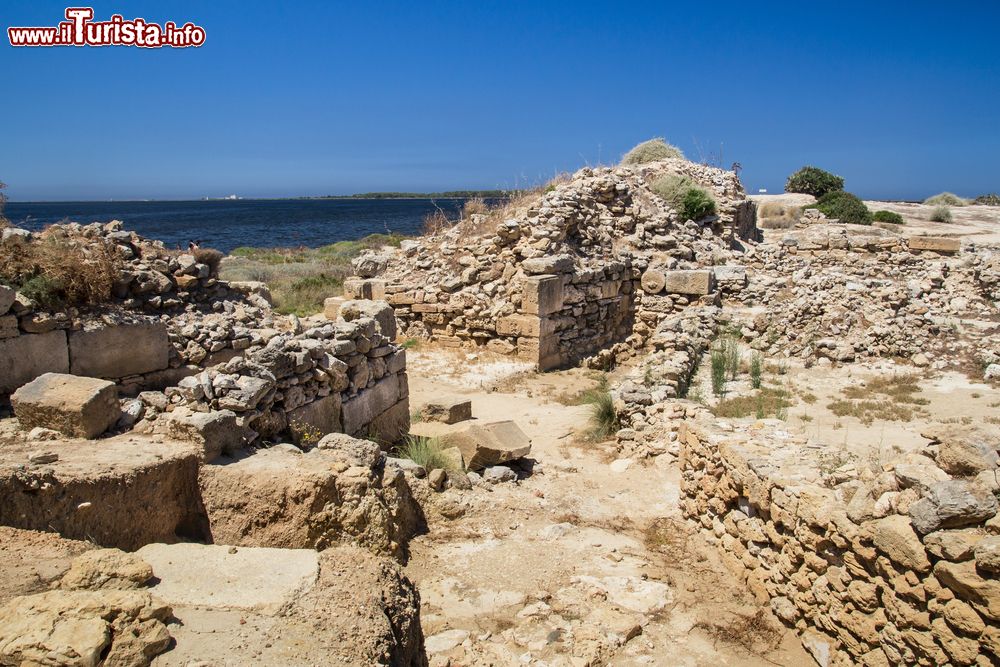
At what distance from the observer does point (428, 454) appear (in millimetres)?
5957

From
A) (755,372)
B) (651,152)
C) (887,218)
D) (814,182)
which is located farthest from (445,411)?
(814,182)

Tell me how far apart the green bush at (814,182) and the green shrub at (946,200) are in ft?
15.2

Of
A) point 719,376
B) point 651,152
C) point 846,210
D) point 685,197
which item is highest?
point 651,152

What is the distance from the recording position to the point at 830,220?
2106 centimetres

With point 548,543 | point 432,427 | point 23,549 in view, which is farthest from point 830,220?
point 23,549

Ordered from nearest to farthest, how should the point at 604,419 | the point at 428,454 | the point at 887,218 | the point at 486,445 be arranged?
the point at 428,454
the point at 486,445
the point at 604,419
the point at 887,218

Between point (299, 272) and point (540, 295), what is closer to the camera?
point (540, 295)

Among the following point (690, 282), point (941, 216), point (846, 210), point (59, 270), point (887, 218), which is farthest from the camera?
point (941, 216)

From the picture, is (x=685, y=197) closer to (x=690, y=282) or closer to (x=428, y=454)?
(x=690, y=282)

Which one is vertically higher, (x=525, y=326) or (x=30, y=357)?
(x=30, y=357)

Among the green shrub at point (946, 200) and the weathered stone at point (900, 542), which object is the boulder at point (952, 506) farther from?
the green shrub at point (946, 200)

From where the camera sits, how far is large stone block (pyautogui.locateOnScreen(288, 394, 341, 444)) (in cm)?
532

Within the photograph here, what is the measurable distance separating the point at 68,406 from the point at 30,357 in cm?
102

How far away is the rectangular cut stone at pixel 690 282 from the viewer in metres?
12.4
